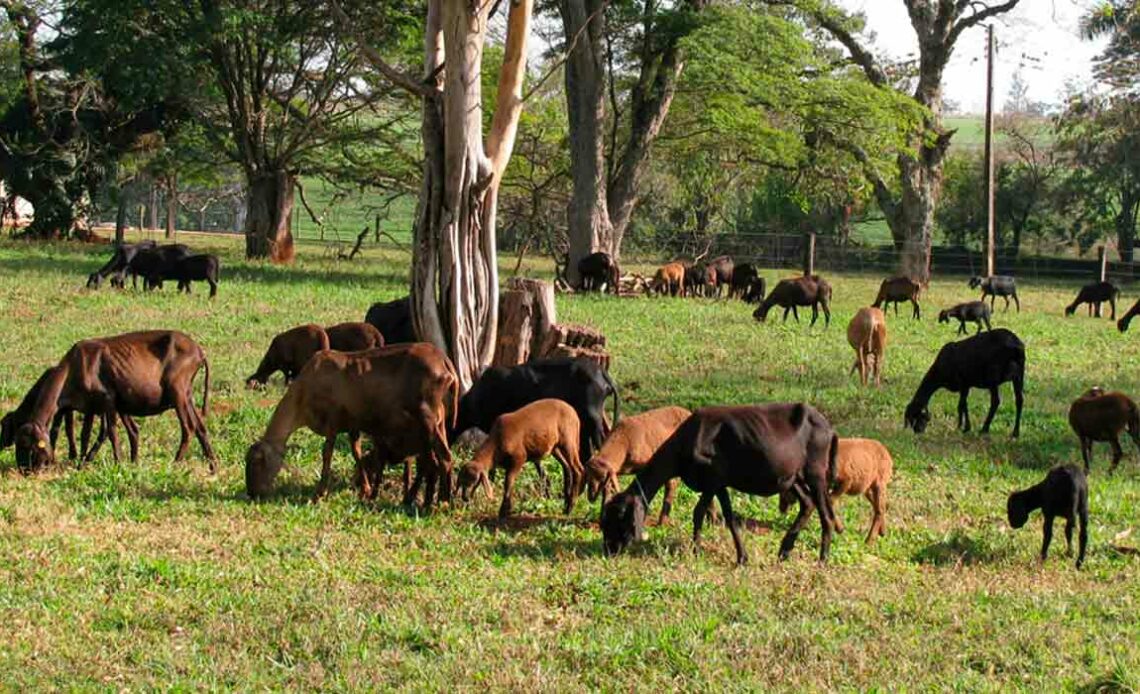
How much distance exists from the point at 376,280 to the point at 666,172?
23378 mm

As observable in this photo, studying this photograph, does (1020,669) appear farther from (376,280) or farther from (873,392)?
(376,280)

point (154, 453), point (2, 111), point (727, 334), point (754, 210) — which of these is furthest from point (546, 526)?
point (754, 210)

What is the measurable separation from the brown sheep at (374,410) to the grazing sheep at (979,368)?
19.6ft

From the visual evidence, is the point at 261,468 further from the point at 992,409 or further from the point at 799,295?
the point at 799,295

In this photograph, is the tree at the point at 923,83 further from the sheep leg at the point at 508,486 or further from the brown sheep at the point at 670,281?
the sheep leg at the point at 508,486

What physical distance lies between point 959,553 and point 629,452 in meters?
2.28

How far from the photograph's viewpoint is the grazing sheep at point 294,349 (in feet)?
48.0

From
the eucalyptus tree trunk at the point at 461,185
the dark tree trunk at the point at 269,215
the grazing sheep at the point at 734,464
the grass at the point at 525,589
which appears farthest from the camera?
the dark tree trunk at the point at 269,215

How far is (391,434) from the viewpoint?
10.4 m

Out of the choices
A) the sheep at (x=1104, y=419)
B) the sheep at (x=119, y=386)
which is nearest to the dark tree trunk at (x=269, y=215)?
the sheep at (x=119, y=386)

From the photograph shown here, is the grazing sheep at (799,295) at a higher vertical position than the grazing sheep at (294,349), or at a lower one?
higher

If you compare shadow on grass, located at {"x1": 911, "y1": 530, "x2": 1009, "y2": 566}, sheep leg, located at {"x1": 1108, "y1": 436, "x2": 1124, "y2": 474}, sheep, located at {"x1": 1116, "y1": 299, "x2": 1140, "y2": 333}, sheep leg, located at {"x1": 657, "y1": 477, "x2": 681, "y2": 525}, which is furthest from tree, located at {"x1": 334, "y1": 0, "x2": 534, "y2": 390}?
sheep, located at {"x1": 1116, "y1": 299, "x2": 1140, "y2": 333}

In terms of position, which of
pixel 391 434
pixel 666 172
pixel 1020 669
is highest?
pixel 666 172

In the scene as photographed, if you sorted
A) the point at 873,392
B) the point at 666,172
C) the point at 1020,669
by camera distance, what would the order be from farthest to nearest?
1. the point at 666,172
2. the point at 873,392
3. the point at 1020,669
